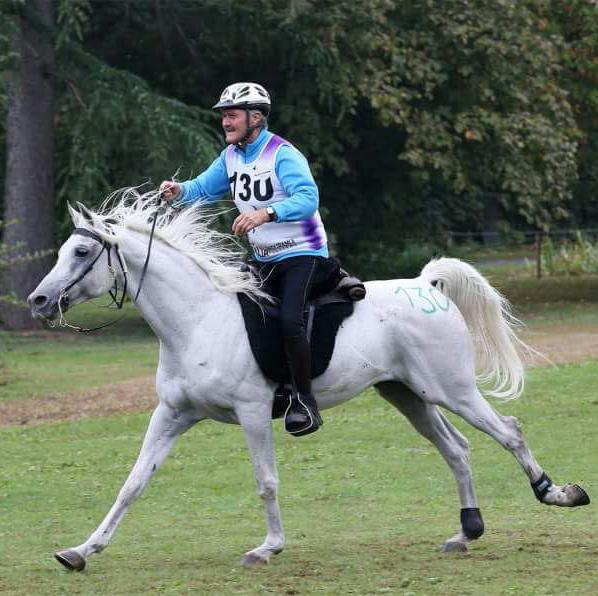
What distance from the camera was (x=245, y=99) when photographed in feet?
26.2

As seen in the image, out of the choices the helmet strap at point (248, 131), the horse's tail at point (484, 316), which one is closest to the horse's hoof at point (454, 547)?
the horse's tail at point (484, 316)

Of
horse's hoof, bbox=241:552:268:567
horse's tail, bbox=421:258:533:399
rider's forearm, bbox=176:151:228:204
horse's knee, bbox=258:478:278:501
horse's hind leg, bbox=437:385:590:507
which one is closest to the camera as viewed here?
horse's hoof, bbox=241:552:268:567

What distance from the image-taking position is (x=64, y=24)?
2428 centimetres

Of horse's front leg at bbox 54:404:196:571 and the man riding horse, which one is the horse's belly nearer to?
the man riding horse

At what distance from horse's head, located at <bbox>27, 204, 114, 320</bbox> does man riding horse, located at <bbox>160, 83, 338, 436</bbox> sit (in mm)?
856

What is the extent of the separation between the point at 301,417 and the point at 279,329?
54cm

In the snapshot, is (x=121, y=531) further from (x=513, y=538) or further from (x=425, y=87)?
(x=425, y=87)

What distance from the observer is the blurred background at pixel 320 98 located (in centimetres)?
2470

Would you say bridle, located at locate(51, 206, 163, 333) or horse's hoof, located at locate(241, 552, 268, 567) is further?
horse's hoof, located at locate(241, 552, 268, 567)

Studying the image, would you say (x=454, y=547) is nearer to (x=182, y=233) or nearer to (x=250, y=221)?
(x=250, y=221)

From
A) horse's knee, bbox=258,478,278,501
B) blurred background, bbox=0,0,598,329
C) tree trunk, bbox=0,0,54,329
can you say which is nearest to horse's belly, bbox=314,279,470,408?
horse's knee, bbox=258,478,278,501

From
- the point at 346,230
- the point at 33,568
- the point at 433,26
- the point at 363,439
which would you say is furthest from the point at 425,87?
the point at 33,568

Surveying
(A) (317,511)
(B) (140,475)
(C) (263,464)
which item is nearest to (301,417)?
(C) (263,464)

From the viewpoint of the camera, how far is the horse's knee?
7.94 meters
